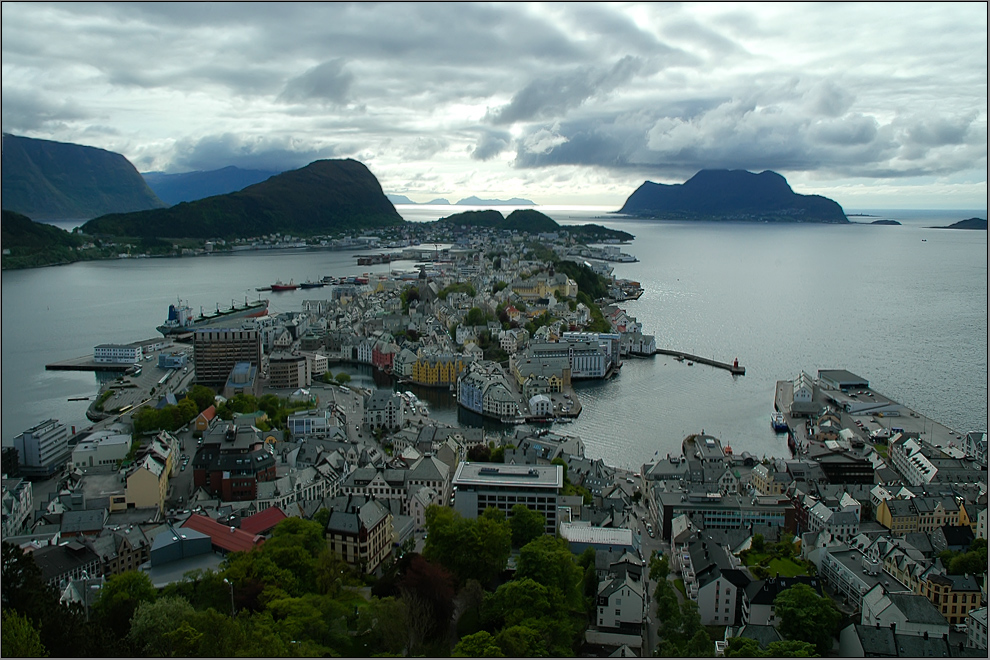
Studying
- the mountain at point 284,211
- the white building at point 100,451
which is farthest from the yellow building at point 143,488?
the mountain at point 284,211

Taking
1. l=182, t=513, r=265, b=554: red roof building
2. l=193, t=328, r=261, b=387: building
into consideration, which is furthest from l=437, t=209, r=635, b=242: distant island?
l=182, t=513, r=265, b=554: red roof building

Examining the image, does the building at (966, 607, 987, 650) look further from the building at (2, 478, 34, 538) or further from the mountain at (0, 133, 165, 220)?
the mountain at (0, 133, 165, 220)

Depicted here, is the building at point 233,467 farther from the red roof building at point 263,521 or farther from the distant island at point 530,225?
the distant island at point 530,225

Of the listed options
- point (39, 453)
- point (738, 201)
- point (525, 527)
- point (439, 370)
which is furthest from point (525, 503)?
point (738, 201)

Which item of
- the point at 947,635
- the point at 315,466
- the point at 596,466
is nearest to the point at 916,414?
the point at 596,466

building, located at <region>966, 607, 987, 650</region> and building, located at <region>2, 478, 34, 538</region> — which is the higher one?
building, located at <region>2, 478, 34, 538</region>

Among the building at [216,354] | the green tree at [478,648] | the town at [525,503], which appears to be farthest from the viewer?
the building at [216,354]

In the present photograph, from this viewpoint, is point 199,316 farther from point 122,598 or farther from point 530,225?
point 530,225
